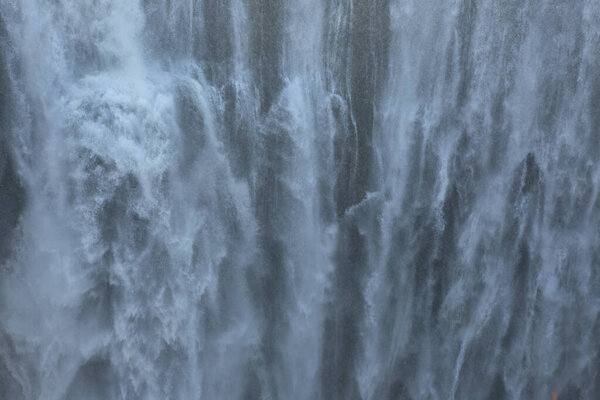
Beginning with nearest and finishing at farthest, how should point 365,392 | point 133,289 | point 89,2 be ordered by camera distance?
point 89,2, point 133,289, point 365,392

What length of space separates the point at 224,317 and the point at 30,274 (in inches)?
75.4

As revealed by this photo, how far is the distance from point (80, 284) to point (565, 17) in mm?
5529

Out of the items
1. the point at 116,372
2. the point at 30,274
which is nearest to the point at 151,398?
the point at 116,372

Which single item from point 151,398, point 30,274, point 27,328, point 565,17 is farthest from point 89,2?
point 565,17

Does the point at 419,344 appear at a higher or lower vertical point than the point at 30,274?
lower

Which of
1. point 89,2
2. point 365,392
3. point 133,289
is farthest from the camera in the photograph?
point 365,392

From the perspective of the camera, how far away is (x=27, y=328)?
7559mm

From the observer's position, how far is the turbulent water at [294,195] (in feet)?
24.4

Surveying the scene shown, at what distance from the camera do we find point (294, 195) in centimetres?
796

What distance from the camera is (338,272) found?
815 cm

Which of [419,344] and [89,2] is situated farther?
[419,344]

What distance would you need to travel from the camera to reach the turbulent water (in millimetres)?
7441

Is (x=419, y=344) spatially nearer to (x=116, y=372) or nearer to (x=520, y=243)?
(x=520, y=243)

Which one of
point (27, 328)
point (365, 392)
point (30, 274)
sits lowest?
point (365, 392)
